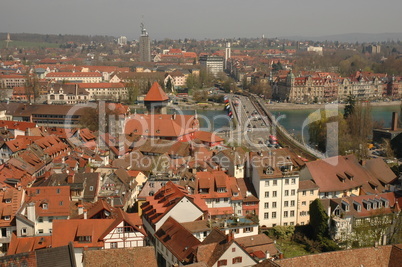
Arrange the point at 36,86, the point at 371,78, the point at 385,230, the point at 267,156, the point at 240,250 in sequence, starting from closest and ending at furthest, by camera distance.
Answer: the point at 240,250 → the point at 385,230 → the point at 267,156 → the point at 36,86 → the point at 371,78

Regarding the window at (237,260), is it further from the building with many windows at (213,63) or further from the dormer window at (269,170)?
the building with many windows at (213,63)

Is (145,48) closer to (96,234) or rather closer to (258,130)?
(258,130)

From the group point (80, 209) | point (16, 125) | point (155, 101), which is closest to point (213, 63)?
point (155, 101)

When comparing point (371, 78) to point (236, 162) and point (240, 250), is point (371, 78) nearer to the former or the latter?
point (236, 162)

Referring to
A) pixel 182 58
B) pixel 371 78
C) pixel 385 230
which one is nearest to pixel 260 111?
pixel 371 78

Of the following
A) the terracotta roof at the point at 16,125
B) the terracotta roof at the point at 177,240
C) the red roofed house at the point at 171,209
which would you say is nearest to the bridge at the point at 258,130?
the red roofed house at the point at 171,209
